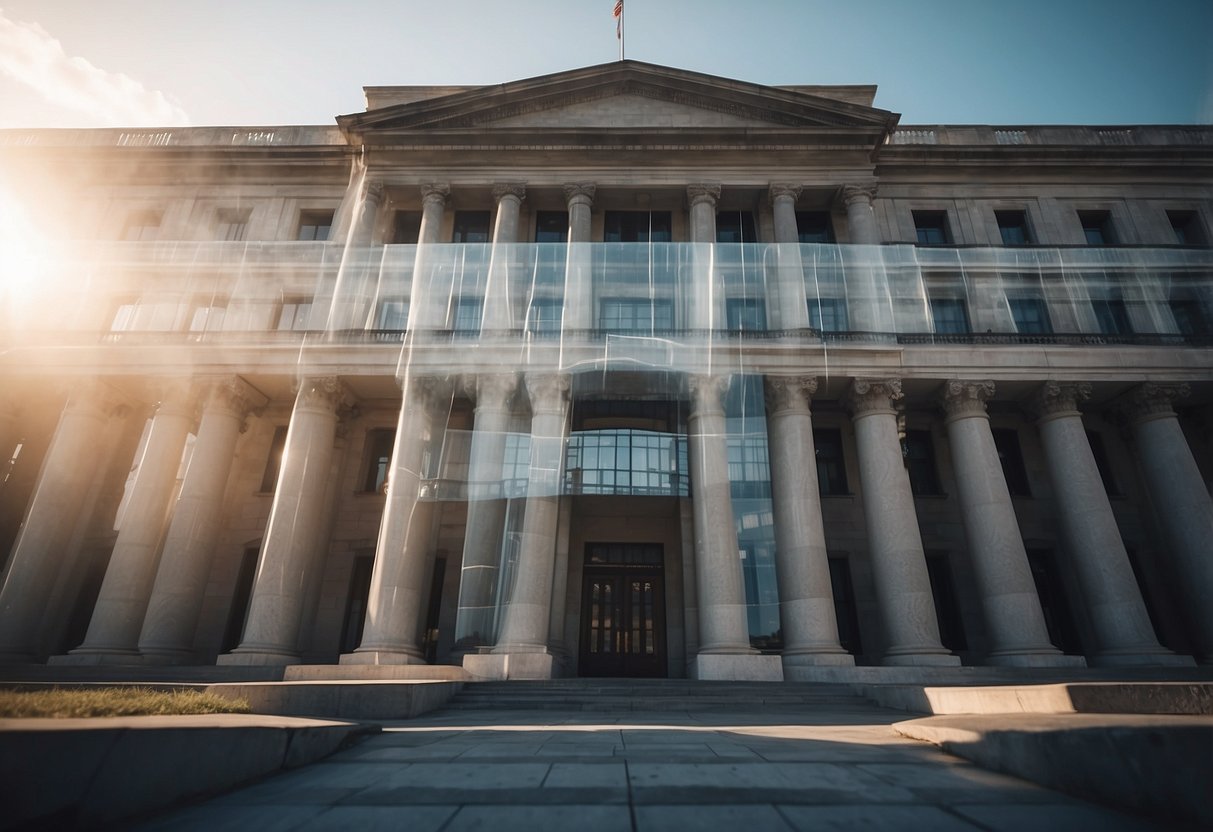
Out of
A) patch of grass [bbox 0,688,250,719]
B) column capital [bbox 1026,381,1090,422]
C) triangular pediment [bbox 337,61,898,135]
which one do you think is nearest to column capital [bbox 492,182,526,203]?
triangular pediment [bbox 337,61,898,135]

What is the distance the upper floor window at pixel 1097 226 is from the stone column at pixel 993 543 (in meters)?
Result: 10.9

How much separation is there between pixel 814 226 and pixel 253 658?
24463 millimetres

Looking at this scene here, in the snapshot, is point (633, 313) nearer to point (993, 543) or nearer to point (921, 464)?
point (921, 464)

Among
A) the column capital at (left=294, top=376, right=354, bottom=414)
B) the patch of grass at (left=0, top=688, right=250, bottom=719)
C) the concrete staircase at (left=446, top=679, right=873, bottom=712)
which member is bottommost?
the concrete staircase at (left=446, top=679, right=873, bottom=712)

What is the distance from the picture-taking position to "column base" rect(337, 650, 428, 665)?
15.0m

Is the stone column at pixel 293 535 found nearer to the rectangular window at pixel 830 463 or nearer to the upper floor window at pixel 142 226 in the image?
the upper floor window at pixel 142 226

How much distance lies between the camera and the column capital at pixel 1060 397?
1838 centimetres

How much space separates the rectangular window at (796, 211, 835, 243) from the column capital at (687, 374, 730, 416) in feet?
28.5

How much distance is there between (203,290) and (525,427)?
13.8m

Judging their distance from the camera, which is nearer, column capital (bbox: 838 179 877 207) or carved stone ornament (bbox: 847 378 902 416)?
carved stone ornament (bbox: 847 378 902 416)

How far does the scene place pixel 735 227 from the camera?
76.3 feet

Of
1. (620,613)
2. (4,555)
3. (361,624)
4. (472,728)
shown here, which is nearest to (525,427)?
(620,613)

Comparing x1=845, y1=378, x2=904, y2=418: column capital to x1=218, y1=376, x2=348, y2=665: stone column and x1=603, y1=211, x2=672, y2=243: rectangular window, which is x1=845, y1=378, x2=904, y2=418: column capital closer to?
x1=603, y1=211, x2=672, y2=243: rectangular window

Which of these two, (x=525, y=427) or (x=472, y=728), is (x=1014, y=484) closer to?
(x=525, y=427)
